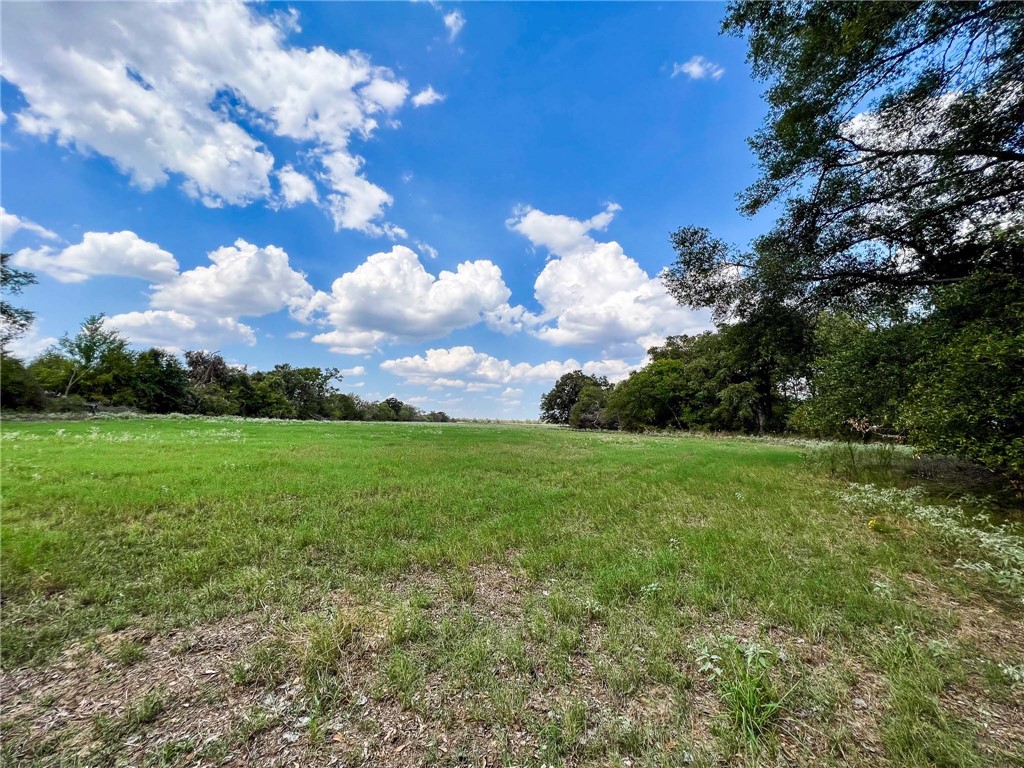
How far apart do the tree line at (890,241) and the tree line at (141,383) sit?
60.6 m

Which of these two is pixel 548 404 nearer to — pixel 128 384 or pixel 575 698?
pixel 128 384

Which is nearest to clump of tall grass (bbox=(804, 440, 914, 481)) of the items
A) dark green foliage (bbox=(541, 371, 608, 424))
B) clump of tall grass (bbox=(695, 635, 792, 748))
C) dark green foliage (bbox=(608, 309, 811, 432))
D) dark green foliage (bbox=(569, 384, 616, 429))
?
dark green foliage (bbox=(608, 309, 811, 432))

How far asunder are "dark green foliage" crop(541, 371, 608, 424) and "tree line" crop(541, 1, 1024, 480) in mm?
→ 78113

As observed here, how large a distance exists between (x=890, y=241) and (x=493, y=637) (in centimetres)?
1650

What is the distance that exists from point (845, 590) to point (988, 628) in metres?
1.19

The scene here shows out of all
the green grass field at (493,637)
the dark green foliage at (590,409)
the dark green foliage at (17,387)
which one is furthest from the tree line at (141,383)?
the dark green foliage at (590,409)

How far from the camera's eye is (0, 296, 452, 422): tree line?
38.6m

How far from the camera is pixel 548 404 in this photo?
321ft

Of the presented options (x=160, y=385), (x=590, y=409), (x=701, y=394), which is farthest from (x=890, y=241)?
(x=160, y=385)

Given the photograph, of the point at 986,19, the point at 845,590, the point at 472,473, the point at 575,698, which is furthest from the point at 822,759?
the point at 986,19

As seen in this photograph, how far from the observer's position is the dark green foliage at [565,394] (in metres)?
93.8

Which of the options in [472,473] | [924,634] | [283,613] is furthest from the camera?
[472,473]

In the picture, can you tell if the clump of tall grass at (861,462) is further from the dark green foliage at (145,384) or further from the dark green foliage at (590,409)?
the dark green foliage at (145,384)

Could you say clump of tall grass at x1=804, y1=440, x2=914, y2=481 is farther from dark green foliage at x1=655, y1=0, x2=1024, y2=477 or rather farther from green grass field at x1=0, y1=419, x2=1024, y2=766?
green grass field at x1=0, y1=419, x2=1024, y2=766
